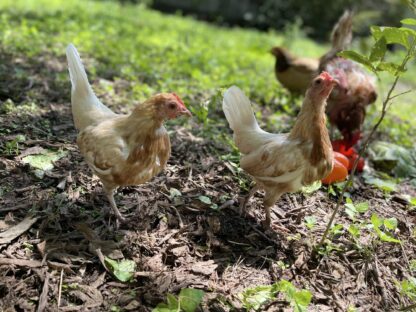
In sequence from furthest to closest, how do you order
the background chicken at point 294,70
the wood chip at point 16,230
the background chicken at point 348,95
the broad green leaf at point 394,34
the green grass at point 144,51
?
1. the background chicken at point 294,70
2. the green grass at point 144,51
3. the background chicken at point 348,95
4. the wood chip at point 16,230
5. the broad green leaf at point 394,34

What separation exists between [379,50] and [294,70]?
374 cm

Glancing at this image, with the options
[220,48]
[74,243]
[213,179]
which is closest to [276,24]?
[220,48]

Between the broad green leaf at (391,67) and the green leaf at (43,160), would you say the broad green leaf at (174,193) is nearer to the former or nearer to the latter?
the green leaf at (43,160)

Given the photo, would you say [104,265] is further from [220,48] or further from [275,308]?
[220,48]

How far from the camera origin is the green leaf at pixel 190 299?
89.2 inches

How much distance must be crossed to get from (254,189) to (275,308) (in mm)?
1011

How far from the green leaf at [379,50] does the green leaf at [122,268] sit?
196cm

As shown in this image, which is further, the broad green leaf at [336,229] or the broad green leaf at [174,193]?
the broad green leaf at [174,193]

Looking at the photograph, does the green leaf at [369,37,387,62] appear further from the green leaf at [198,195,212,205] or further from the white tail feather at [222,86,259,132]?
the green leaf at [198,195,212,205]

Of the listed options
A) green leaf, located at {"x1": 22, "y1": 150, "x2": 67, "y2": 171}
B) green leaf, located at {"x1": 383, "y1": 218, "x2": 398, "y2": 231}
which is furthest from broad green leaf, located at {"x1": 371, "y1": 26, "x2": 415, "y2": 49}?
green leaf, located at {"x1": 22, "y1": 150, "x2": 67, "y2": 171}

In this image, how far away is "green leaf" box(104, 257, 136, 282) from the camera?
8.23ft

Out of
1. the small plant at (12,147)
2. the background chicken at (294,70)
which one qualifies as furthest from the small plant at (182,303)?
the background chicken at (294,70)

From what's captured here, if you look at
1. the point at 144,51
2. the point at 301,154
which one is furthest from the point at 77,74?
the point at 144,51

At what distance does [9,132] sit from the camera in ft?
12.0
